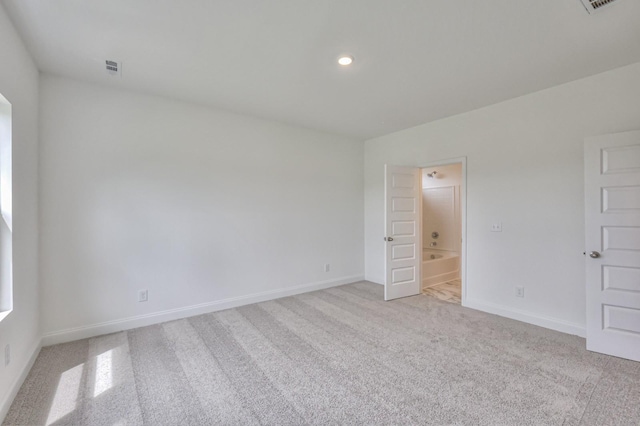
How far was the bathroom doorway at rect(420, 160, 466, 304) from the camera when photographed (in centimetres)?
530

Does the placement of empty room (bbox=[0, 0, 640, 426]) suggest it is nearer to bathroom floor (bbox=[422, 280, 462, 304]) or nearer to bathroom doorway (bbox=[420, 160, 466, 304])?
bathroom floor (bbox=[422, 280, 462, 304])

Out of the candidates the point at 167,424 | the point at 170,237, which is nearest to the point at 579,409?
the point at 167,424

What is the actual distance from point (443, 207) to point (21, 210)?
6.54 meters

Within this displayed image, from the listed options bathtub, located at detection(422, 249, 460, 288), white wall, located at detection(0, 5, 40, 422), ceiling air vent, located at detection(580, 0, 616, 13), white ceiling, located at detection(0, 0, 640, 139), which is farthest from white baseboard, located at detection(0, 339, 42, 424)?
bathtub, located at detection(422, 249, 460, 288)

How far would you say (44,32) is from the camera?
2.11 metres

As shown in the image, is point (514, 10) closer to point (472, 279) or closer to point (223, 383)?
point (472, 279)

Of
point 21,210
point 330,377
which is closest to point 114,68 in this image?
point 21,210

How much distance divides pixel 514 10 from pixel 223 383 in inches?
130

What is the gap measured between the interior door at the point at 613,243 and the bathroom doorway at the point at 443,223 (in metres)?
2.51

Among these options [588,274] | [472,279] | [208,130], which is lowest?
[472,279]

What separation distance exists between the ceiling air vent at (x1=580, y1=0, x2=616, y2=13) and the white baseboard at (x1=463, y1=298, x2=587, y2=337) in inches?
111

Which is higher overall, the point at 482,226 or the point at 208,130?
the point at 208,130

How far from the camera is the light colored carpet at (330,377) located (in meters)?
1.80

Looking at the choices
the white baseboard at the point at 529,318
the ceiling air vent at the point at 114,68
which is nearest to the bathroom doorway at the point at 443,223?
the white baseboard at the point at 529,318
